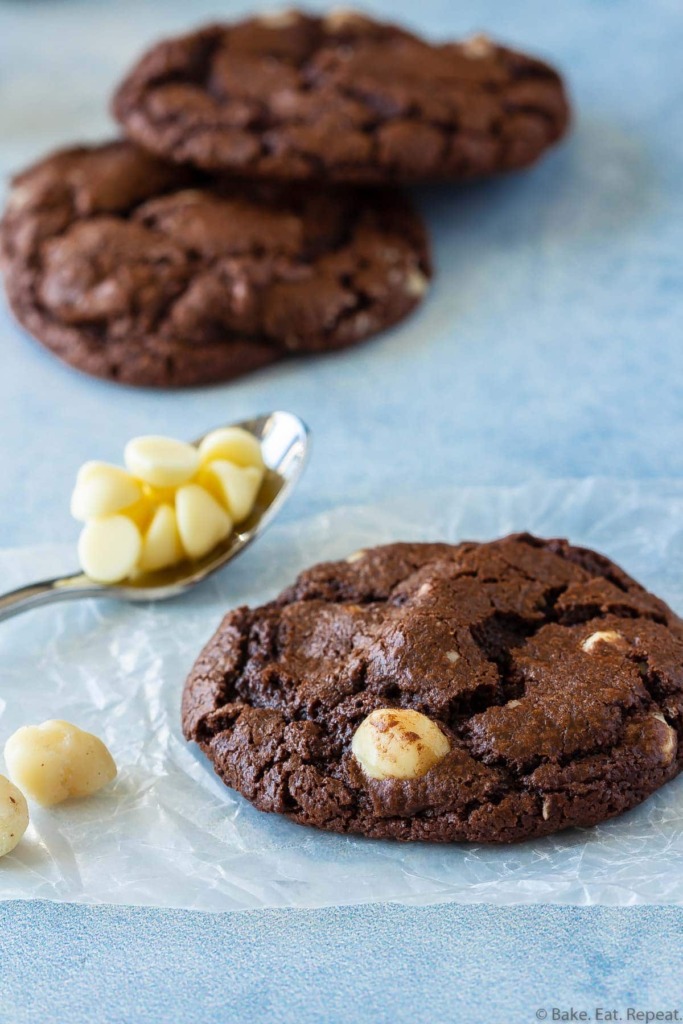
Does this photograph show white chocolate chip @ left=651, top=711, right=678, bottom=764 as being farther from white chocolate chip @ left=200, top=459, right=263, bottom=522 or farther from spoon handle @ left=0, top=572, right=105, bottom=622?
spoon handle @ left=0, top=572, right=105, bottom=622

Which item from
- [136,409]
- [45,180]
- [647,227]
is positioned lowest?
[647,227]

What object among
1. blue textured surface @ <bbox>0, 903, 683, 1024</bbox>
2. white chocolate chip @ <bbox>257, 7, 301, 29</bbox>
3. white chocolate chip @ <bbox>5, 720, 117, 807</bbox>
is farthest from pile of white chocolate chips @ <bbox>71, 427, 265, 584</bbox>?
white chocolate chip @ <bbox>257, 7, 301, 29</bbox>

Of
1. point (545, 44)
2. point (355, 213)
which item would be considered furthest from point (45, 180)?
point (545, 44)

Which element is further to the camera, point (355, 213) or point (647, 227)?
point (647, 227)

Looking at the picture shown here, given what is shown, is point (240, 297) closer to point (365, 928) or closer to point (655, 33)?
point (365, 928)

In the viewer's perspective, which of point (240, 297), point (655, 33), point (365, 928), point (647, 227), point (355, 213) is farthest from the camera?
point (655, 33)

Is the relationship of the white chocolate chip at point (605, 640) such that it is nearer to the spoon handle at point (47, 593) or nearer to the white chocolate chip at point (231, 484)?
the white chocolate chip at point (231, 484)
